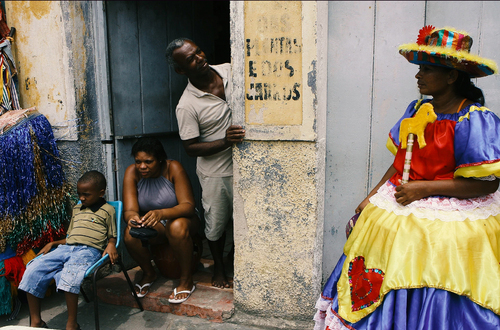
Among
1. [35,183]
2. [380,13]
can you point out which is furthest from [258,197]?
[35,183]

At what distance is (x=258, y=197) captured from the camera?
8.75 ft

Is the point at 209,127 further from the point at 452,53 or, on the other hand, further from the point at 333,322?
the point at 452,53

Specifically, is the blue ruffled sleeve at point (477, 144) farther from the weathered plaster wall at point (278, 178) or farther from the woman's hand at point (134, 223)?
the woman's hand at point (134, 223)

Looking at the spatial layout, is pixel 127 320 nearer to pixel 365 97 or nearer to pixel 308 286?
pixel 308 286

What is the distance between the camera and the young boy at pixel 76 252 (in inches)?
103

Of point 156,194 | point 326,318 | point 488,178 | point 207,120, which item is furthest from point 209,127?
point 488,178

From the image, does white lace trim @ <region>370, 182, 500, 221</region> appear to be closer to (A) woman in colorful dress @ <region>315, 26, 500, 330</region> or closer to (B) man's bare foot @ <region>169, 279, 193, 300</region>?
(A) woman in colorful dress @ <region>315, 26, 500, 330</region>

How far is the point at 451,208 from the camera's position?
5.81ft

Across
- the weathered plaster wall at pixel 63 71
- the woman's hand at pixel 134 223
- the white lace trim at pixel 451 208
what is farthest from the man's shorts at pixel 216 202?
the white lace trim at pixel 451 208

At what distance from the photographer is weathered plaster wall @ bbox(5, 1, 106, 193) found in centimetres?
320

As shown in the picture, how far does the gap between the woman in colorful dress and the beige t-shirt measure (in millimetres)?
1353

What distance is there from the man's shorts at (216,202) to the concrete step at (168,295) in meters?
0.44

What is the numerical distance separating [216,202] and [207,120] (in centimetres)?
65

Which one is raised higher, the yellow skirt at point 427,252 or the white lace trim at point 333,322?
the yellow skirt at point 427,252
